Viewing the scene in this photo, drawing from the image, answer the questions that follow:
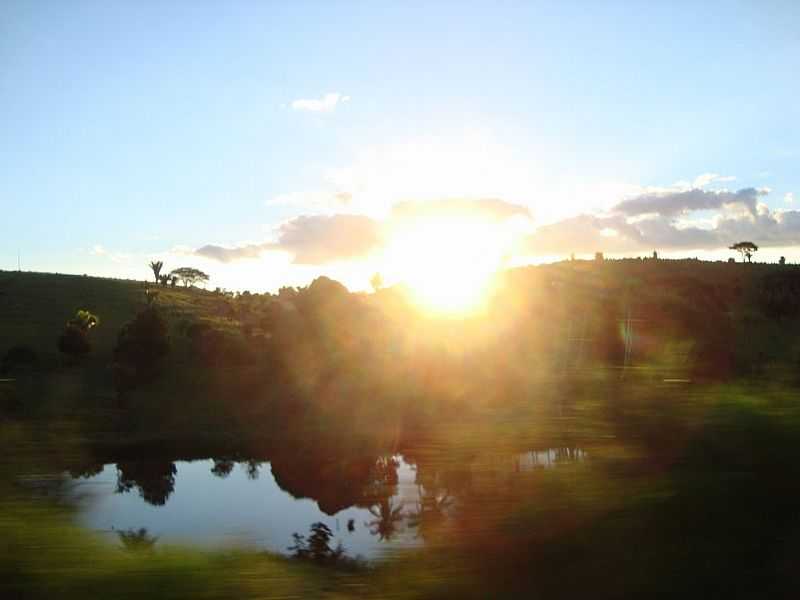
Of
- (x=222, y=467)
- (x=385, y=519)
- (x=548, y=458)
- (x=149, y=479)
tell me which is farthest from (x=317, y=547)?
(x=222, y=467)

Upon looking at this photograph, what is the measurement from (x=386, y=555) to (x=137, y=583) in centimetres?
161

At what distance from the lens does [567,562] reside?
507 cm

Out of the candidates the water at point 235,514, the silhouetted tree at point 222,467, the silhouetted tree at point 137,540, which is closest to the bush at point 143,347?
the silhouetted tree at point 222,467

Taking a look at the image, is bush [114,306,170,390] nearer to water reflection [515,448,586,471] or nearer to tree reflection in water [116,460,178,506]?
tree reflection in water [116,460,178,506]

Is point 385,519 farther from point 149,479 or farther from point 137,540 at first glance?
point 149,479

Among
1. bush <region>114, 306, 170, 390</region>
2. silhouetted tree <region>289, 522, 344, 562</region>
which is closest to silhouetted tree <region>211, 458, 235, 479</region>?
silhouetted tree <region>289, 522, 344, 562</region>

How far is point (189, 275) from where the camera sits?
10481 cm

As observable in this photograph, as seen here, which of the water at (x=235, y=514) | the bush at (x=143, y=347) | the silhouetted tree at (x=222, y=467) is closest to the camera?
the water at (x=235, y=514)

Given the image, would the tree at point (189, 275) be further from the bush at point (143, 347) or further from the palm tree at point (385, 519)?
the palm tree at point (385, 519)

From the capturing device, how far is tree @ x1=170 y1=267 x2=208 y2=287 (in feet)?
343

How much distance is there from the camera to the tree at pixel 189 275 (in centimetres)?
10450

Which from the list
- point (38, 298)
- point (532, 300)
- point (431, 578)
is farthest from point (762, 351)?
point (38, 298)

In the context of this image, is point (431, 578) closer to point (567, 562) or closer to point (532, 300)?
point (567, 562)

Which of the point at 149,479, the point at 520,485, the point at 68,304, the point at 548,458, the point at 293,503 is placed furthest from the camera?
the point at 68,304
